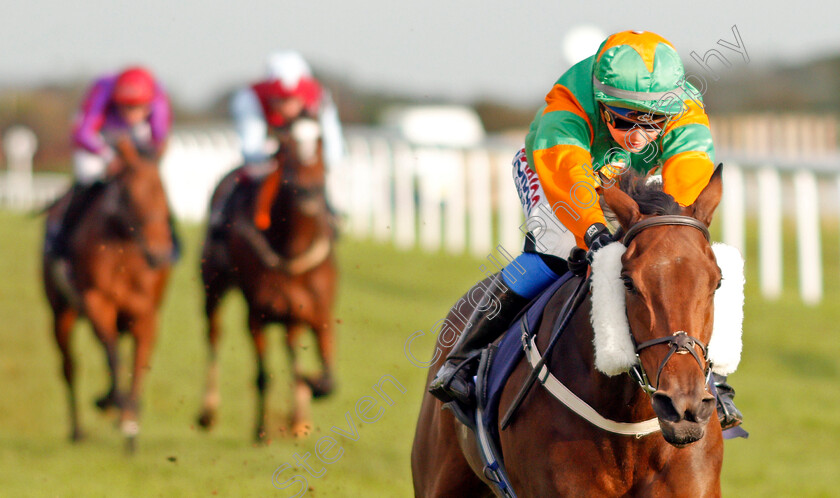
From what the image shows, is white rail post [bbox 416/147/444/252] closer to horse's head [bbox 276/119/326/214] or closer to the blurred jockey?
the blurred jockey

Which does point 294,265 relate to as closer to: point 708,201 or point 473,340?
point 473,340

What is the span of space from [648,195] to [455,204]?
36.6 feet

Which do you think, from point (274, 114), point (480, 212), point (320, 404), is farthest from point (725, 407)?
point (480, 212)

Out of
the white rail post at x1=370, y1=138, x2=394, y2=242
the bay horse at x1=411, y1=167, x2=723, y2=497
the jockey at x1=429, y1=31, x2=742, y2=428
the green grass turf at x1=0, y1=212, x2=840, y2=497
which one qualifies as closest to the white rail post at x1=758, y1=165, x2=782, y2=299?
the green grass turf at x1=0, y1=212, x2=840, y2=497

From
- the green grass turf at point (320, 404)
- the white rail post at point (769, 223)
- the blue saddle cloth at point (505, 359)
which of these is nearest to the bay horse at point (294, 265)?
the green grass turf at point (320, 404)

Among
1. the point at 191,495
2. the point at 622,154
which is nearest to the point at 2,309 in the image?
the point at 191,495

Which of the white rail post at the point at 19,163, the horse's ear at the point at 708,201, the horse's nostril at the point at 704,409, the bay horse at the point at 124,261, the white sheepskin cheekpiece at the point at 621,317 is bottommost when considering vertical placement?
the white rail post at the point at 19,163

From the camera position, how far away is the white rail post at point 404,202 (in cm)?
1420

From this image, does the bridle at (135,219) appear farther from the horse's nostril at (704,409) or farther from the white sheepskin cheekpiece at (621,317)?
the horse's nostril at (704,409)

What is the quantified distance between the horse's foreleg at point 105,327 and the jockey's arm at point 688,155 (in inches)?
179

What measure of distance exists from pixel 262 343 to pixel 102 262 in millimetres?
1124

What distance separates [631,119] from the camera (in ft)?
9.30

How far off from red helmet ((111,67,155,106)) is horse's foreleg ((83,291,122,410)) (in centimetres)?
159

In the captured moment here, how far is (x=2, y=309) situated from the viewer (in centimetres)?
1172
